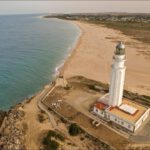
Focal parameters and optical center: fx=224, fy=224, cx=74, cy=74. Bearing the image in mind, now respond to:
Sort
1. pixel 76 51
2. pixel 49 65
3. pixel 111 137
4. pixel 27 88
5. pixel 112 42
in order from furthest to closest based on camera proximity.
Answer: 1. pixel 112 42
2. pixel 76 51
3. pixel 49 65
4. pixel 27 88
5. pixel 111 137

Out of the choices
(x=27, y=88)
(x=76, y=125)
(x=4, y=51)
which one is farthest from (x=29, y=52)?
(x=76, y=125)

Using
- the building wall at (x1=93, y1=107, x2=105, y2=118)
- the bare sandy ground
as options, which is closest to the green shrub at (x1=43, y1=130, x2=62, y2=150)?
the building wall at (x1=93, y1=107, x2=105, y2=118)

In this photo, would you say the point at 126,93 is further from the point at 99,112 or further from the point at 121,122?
the point at 121,122

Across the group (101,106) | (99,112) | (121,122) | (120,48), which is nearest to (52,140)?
(99,112)

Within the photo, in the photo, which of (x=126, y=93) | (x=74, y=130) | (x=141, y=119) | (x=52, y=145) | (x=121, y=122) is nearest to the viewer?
(x=52, y=145)

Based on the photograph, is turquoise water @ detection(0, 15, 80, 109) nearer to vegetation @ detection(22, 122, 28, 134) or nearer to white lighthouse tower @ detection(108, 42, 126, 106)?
vegetation @ detection(22, 122, 28, 134)

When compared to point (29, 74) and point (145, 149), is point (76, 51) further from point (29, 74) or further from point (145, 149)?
point (145, 149)

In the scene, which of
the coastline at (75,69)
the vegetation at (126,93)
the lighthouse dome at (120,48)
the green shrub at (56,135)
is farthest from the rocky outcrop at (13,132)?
the lighthouse dome at (120,48)
